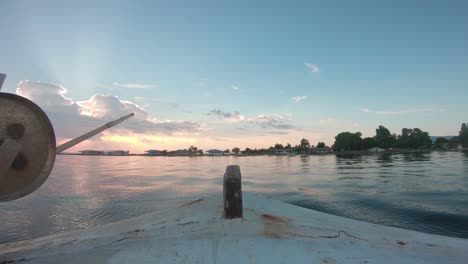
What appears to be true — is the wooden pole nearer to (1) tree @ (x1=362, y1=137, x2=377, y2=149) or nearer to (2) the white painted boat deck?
(2) the white painted boat deck

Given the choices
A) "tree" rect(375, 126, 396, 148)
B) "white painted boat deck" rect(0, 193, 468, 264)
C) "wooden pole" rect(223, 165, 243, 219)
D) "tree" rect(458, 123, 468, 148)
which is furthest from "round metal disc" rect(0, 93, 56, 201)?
"tree" rect(458, 123, 468, 148)

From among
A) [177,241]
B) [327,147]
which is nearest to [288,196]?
[177,241]

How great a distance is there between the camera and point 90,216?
937 cm

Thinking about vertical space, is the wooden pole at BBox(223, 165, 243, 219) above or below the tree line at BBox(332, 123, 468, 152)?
below

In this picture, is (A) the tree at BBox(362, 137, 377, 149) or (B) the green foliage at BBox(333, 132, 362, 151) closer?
(A) the tree at BBox(362, 137, 377, 149)

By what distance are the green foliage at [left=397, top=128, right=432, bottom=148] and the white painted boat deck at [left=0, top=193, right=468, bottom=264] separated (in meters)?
159

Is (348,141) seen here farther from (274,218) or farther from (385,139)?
(274,218)

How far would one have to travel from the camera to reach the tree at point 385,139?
14000 cm

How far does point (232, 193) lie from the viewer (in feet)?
13.6

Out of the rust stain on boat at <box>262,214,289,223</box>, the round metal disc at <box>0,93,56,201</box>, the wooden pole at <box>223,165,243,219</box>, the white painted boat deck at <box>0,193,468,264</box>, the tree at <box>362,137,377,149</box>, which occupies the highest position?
the tree at <box>362,137,377,149</box>

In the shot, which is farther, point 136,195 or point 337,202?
point 136,195

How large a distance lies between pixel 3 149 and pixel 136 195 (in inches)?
470

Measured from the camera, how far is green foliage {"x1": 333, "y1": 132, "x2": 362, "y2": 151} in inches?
5502

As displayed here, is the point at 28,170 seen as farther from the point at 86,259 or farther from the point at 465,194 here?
the point at 465,194
